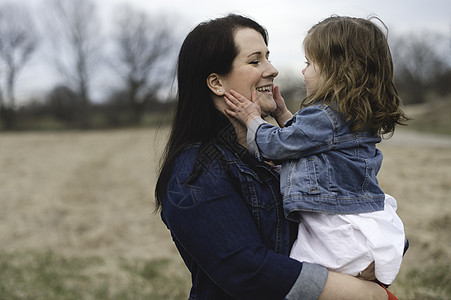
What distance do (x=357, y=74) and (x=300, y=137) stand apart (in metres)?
0.36

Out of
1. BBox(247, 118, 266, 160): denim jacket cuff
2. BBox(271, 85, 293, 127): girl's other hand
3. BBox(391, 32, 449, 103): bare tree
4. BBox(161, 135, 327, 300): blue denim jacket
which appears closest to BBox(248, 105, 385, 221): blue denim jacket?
BBox(247, 118, 266, 160): denim jacket cuff

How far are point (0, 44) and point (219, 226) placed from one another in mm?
42930

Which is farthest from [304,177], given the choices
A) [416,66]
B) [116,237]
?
[416,66]

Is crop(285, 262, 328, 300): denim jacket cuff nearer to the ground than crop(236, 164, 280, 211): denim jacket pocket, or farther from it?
nearer to the ground

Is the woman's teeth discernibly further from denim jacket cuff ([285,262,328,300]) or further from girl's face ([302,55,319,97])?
denim jacket cuff ([285,262,328,300])

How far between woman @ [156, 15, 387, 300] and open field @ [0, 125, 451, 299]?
1.41 feet

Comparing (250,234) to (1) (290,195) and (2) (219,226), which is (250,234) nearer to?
(2) (219,226)

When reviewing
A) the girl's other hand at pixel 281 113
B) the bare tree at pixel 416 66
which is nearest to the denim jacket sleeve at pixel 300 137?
the girl's other hand at pixel 281 113

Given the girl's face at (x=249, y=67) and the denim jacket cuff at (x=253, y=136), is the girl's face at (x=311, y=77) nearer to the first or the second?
the girl's face at (x=249, y=67)

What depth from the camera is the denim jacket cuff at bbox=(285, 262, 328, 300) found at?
1.29m

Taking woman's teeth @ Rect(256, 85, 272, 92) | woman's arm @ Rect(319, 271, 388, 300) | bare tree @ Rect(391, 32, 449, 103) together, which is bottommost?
bare tree @ Rect(391, 32, 449, 103)

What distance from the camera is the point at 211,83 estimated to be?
1600 mm

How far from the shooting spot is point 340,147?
4.96 ft

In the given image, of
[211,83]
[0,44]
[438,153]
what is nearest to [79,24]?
[0,44]
